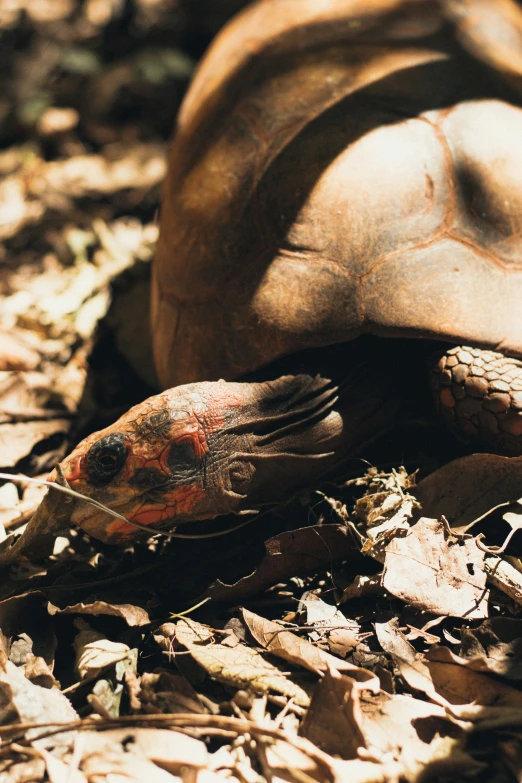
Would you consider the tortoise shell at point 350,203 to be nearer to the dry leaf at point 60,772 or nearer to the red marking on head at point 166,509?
the red marking on head at point 166,509

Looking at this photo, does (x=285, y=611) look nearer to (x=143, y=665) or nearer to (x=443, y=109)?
(x=143, y=665)

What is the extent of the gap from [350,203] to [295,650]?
69.6 inches

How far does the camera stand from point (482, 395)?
9.76 feet

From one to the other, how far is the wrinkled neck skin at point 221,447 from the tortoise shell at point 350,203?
0.77ft

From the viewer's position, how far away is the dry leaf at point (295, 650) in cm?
254

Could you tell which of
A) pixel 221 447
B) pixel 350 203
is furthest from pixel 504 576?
pixel 350 203

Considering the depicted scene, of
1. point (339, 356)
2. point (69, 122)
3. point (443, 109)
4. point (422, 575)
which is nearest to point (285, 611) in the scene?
point (422, 575)

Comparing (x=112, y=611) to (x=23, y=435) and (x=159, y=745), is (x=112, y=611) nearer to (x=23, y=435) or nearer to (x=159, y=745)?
(x=159, y=745)

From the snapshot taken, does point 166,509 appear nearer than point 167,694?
No

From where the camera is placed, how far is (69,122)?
6.65 m

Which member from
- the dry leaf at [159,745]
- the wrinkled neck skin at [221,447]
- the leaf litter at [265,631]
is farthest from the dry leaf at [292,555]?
the dry leaf at [159,745]

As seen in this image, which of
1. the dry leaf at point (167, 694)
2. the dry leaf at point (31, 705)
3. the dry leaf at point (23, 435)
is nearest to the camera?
the dry leaf at point (31, 705)

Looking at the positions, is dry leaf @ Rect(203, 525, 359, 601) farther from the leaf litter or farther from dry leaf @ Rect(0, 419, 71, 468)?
dry leaf @ Rect(0, 419, 71, 468)

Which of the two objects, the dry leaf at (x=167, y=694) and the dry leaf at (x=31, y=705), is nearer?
the dry leaf at (x=31, y=705)
